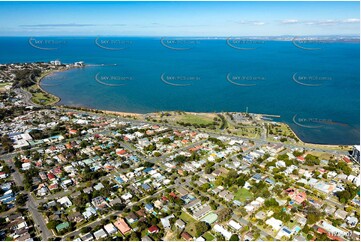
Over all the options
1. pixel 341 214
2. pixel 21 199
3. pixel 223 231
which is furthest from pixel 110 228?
pixel 341 214

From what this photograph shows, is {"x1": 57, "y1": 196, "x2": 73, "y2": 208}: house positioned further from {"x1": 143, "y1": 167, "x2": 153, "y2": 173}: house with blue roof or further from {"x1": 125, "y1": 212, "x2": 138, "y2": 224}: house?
{"x1": 143, "y1": 167, "x2": 153, "y2": 173}: house with blue roof

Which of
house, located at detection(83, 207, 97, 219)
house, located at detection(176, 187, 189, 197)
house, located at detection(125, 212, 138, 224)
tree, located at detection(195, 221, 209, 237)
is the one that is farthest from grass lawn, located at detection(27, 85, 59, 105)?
tree, located at detection(195, 221, 209, 237)

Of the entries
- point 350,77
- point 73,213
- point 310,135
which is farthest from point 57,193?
point 350,77

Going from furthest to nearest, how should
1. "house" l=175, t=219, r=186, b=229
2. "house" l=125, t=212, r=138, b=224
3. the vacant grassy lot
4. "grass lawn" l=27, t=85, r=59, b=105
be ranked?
"grass lawn" l=27, t=85, r=59, b=105, the vacant grassy lot, "house" l=125, t=212, r=138, b=224, "house" l=175, t=219, r=186, b=229

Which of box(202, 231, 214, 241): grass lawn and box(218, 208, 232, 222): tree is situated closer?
box(202, 231, 214, 241): grass lawn

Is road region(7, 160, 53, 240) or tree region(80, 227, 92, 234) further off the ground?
tree region(80, 227, 92, 234)

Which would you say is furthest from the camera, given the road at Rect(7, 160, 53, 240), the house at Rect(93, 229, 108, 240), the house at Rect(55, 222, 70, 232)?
the house at Rect(55, 222, 70, 232)

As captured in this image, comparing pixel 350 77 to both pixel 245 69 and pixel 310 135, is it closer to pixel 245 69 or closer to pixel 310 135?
pixel 245 69

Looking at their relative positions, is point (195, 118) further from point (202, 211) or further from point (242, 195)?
point (202, 211)

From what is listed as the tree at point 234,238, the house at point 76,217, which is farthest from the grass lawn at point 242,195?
the house at point 76,217
